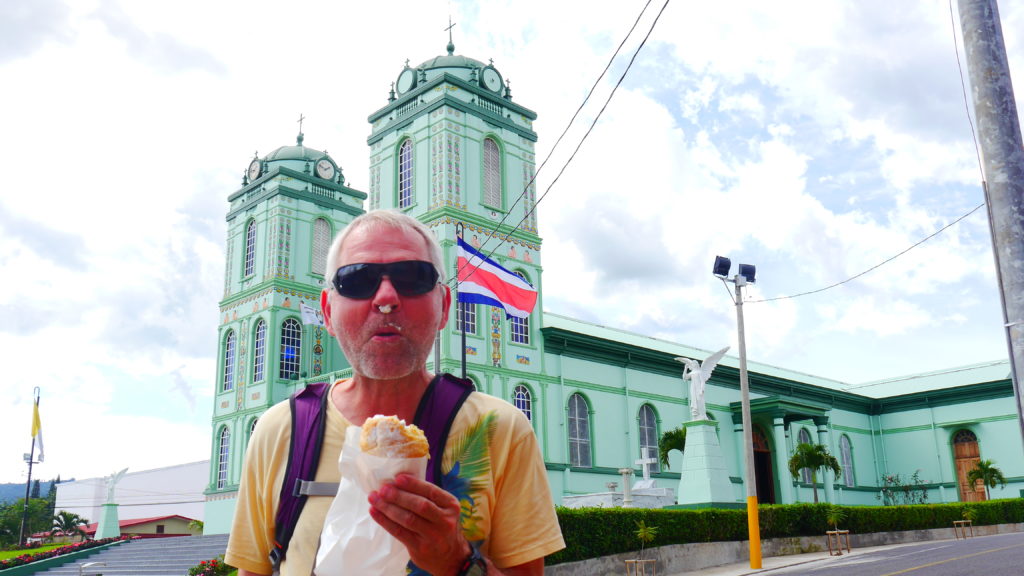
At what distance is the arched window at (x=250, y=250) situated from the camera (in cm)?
3658

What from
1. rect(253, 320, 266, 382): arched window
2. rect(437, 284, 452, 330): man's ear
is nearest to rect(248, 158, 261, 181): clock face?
rect(253, 320, 266, 382): arched window

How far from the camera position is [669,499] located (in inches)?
1050

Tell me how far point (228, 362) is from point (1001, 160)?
34599 millimetres

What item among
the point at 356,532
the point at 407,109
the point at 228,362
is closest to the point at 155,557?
the point at 228,362

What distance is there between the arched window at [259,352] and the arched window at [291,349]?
0.75m

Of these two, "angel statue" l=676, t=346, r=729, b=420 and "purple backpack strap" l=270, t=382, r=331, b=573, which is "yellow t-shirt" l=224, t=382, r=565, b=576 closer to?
"purple backpack strap" l=270, t=382, r=331, b=573

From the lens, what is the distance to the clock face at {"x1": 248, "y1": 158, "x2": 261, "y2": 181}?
124ft

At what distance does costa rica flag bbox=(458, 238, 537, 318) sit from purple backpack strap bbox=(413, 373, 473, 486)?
15.2m

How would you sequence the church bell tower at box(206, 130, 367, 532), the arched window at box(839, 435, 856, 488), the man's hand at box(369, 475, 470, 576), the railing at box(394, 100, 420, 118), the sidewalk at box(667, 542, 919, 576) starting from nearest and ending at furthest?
1. the man's hand at box(369, 475, 470, 576)
2. the sidewalk at box(667, 542, 919, 576)
3. the railing at box(394, 100, 420, 118)
4. the church bell tower at box(206, 130, 367, 532)
5. the arched window at box(839, 435, 856, 488)

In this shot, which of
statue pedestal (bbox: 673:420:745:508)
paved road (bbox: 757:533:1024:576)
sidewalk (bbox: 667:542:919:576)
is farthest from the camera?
statue pedestal (bbox: 673:420:745:508)

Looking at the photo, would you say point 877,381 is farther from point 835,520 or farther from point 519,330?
point 519,330

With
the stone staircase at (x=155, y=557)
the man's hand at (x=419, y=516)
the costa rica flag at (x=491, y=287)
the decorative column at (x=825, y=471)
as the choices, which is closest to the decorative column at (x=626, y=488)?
the costa rica flag at (x=491, y=287)

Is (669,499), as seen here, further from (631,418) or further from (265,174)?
(265,174)

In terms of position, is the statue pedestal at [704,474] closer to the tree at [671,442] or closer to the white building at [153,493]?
the tree at [671,442]
